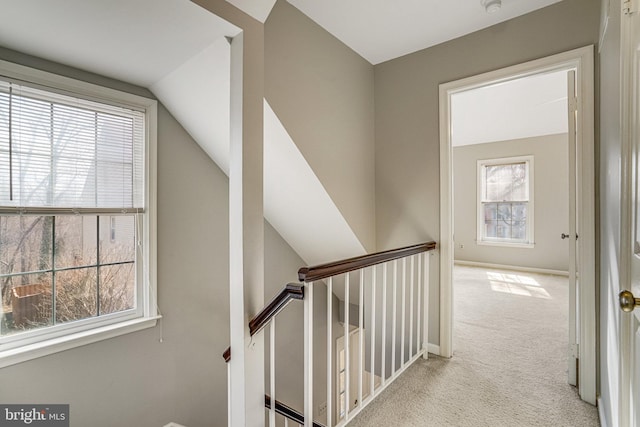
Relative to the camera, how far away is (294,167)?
2.33m

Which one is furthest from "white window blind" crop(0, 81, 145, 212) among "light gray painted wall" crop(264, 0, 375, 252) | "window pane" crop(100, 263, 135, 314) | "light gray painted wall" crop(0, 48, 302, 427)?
"light gray painted wall" crop(264, 0, 375, 252)

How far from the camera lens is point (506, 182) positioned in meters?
6.09

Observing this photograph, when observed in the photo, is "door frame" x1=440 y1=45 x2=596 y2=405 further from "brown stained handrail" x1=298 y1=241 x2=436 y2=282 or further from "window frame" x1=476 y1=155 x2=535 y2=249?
"window frame" x1=476 y1=155 x2=535 y2=249

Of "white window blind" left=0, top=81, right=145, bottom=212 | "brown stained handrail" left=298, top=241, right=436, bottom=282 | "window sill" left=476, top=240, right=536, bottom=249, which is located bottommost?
"window sill" left=476, top=240, right=536, bottom=249

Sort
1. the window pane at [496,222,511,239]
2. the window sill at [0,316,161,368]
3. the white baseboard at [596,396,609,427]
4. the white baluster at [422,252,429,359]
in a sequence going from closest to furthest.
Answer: the white baseboard at [596,396,609,427] < the window sill at [0,316,161,368] < the white baluster at [422,252,429,359] < the window pane at [496,222,511,239]

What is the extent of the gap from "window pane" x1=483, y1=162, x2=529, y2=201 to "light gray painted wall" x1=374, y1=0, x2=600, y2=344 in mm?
4355

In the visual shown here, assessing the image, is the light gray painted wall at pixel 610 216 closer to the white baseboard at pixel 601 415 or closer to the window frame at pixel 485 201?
the white baseboard at pixel 601 415

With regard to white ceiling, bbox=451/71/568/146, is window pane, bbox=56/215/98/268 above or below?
below

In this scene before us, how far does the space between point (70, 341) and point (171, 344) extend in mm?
684

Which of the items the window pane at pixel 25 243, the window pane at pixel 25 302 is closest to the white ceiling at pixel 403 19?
the window pane at pixel 25 243

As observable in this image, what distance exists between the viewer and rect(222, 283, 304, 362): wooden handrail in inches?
55.1

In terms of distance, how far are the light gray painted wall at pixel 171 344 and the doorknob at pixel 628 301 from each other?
102 inches

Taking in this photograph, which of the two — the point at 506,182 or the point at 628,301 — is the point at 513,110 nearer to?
the point at 506,182

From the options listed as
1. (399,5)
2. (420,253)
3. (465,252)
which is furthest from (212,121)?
(465,252)
